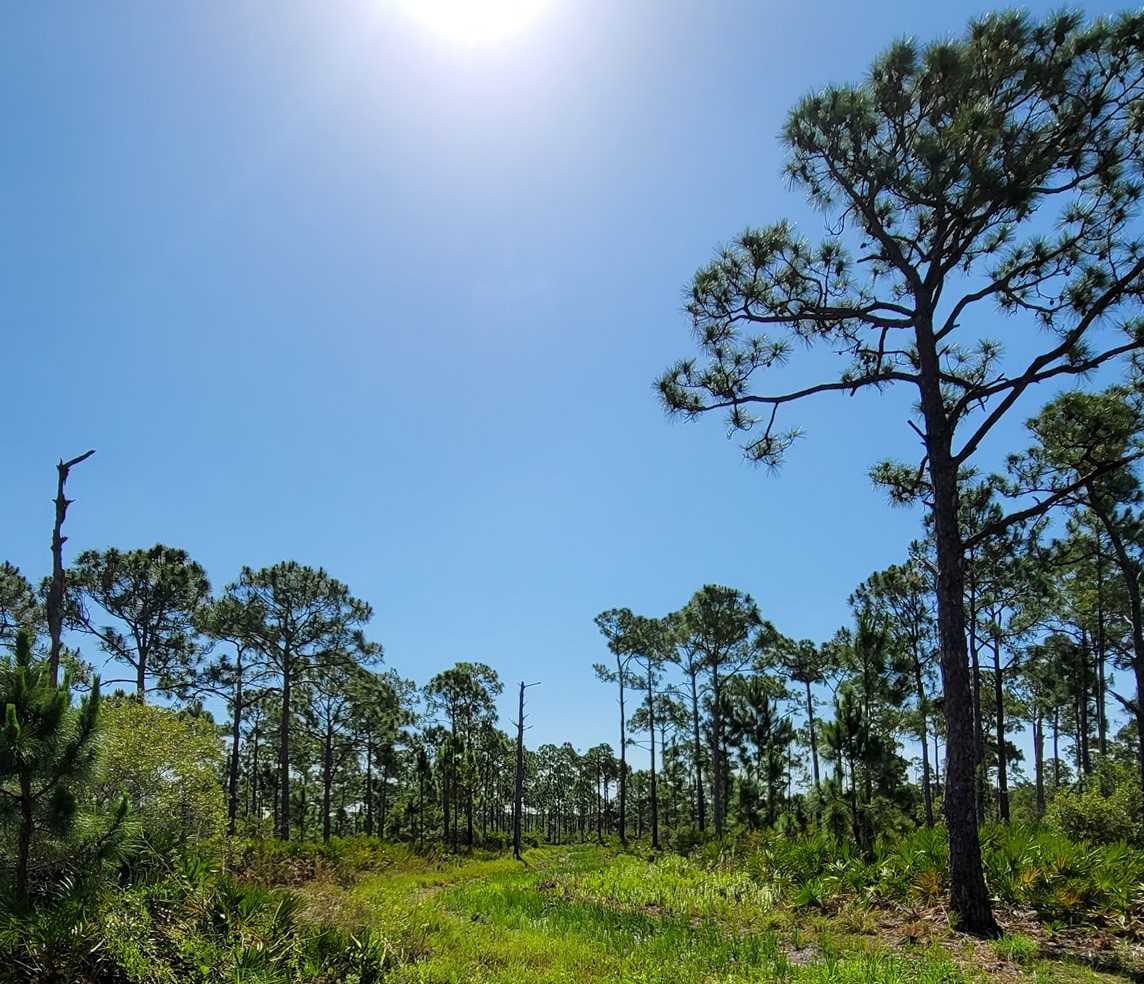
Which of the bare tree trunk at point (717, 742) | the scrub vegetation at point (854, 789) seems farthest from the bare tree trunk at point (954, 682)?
the bare tree trunk at point (717, 742)

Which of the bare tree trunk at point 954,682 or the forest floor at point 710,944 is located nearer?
the forest floor at point 710,944

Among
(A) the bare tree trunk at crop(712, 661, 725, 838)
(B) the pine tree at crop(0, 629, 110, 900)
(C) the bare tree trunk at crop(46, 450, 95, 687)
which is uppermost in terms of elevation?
(C) the bare tree trunk at crop(46, 450, 95, 687)

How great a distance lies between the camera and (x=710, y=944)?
7.78 metres

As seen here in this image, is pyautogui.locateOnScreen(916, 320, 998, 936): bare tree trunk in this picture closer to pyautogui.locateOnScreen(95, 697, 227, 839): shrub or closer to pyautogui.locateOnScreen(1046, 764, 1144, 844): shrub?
pyautogui.locateOnScreen(1046, 764, 1144, 844): shrub

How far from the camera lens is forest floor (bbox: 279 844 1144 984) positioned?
20.3ft

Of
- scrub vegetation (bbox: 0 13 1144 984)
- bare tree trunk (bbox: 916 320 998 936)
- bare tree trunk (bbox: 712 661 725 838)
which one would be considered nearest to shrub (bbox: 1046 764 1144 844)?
scrub vegetation (bbox: 0 13 1144 984)

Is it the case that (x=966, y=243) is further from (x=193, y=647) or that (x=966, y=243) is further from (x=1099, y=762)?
(x=193, y=647)

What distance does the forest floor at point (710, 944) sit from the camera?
618 centimetres

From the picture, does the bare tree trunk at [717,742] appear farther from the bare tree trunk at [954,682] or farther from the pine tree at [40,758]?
the pine tree at [40,758]

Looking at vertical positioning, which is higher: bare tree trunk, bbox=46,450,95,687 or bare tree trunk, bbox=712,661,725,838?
bare tree trunk, bbox=46,450,95,687

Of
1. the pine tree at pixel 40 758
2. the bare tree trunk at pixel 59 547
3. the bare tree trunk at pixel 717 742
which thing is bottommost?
the bare tree trunk at pixel 717 742

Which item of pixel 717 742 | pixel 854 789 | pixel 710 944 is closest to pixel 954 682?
pixel 710 944

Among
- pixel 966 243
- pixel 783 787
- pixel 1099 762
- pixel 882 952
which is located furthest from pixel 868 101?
pixel 783 787

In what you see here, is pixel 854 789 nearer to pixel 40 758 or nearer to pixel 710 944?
pixel 710 944
